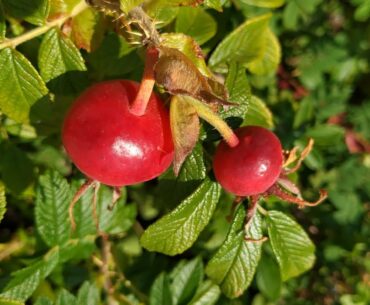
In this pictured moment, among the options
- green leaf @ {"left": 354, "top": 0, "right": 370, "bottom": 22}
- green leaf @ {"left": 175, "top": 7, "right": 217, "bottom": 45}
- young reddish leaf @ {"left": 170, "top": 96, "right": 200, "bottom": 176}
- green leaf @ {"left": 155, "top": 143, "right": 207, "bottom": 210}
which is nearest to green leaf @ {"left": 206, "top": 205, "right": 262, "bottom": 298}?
green leaf @ {"left": 155, "top": 143, "right": 207, "bottom": 210}

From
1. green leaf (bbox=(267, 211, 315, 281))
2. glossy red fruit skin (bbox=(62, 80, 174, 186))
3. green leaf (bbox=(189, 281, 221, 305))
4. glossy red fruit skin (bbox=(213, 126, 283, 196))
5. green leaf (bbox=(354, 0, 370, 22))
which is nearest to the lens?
glossy red fruit skin (bbox=(62, 80, 174, 186))

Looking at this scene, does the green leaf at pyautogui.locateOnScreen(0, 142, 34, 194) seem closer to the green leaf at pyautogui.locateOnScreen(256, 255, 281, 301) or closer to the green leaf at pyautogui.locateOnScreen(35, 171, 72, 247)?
the green leaf at pyautogui.locateOnScreen(35, 171, 72, 247)

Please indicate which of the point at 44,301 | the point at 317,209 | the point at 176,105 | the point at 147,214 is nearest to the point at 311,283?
the point at 317,209

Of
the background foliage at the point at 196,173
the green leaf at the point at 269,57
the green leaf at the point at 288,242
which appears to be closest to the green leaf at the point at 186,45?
the background foliage at the point at 196,173

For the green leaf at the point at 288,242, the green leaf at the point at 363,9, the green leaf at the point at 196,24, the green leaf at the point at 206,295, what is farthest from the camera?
the green leaf at the point at 363,9

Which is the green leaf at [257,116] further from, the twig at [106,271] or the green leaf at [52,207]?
the twig at [106,271]

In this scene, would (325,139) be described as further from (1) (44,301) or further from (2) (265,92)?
(1) (44,301)

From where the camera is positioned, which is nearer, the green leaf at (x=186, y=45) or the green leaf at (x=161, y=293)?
the green leaf at (x=186, y=45)
